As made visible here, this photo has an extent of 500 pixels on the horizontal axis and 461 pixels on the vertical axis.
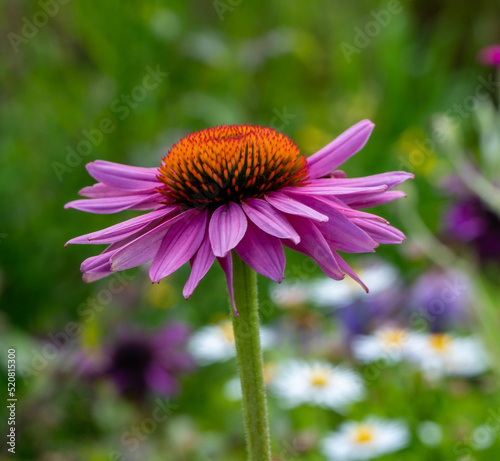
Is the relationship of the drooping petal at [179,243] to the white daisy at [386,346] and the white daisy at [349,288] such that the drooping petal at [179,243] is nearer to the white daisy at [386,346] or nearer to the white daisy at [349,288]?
the white daisy at [386,346]

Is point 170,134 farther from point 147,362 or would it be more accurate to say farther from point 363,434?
point 363,434

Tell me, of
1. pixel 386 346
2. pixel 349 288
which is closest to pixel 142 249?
pixel 386 346

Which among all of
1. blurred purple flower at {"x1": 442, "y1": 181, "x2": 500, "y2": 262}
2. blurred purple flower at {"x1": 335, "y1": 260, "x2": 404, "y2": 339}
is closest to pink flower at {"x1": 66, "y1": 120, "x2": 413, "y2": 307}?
blurred purple flower at {"x1": 335, "y1": 260, "x2": 404, "y2": 339}

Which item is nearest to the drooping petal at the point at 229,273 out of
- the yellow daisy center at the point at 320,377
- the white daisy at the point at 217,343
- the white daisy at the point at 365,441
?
the white daisy at the point at 365,441

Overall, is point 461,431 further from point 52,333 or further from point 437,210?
point 437,210

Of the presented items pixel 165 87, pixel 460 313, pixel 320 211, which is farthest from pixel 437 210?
pixel 320 211

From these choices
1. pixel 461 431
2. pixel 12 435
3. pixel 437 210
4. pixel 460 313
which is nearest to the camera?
pixel 461 431
